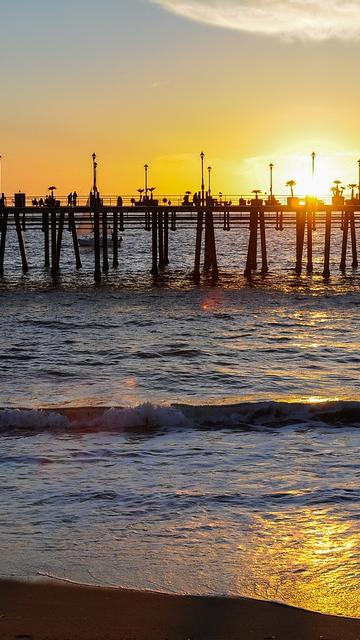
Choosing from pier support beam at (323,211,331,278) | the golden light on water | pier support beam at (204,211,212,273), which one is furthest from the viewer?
pier support beam at (204,211,212,273)

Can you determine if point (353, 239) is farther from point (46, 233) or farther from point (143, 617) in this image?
point (143, 617)

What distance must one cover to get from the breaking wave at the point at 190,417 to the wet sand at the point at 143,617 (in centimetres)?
678

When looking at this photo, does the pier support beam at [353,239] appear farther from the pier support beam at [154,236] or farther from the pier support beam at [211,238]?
the pier support beam at [154,236]

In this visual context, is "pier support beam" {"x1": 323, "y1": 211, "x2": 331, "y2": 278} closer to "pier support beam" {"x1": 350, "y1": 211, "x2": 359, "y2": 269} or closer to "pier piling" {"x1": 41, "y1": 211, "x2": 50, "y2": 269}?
"pier support beam" {"x1": 350, "y1": 211, "x2": 359, "y2": 269}

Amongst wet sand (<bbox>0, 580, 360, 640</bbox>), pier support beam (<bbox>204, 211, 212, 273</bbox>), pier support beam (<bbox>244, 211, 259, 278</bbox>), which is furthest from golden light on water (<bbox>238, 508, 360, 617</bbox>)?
pier support beam (<bbox>204, 211, 212, 273</bbox>)

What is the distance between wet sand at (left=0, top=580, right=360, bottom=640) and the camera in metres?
6.17

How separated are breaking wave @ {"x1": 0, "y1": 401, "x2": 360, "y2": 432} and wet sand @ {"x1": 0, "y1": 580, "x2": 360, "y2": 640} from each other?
6.78m

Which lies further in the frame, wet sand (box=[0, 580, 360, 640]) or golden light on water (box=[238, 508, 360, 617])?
golden light on water (box=[238, 508, 360, 617])

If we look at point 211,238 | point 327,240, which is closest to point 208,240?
point 211,238

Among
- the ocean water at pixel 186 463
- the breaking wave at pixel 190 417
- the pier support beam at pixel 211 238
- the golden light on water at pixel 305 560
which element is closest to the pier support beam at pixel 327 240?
the pier support beam at pixel 211 238

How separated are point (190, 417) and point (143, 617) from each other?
8088 millimetres

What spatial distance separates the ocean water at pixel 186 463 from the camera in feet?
25.1

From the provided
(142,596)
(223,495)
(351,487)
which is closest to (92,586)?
(142,596)

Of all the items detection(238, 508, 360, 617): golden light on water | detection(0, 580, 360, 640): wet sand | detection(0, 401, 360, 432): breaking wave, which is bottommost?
detection(0, 401, 360, 432): breaking wave
